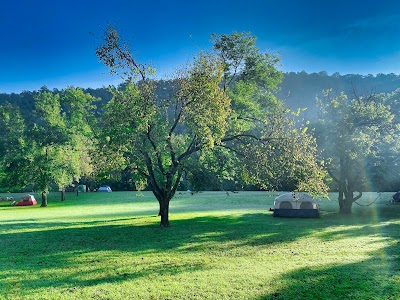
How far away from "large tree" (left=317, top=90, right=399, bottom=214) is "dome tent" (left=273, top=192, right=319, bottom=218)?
134 inches

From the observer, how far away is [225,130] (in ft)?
67.7

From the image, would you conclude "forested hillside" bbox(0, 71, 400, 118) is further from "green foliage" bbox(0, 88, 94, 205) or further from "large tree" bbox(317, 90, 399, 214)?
"large tree" bbox(317, 90, 399, 214)

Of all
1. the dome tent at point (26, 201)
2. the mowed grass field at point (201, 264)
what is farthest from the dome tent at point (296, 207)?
the dome tent at point (26, 201)

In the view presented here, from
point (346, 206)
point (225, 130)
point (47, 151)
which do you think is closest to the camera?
point (225, 130)

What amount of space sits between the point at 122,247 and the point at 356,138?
1977 centimetres

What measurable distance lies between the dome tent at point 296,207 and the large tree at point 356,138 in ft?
11.2

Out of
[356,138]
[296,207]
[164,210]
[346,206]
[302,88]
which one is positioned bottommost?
[346,206]

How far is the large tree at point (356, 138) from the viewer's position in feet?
92.9

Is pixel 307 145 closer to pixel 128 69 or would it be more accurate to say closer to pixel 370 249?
pixel 370 249

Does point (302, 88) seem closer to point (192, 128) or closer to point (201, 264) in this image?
point (192, 128)

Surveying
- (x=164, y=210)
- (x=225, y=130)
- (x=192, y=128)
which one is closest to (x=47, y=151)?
(x=164, y=210)

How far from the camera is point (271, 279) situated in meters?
10.3

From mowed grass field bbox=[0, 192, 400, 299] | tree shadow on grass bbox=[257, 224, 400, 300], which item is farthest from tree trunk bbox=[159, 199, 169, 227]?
tree shadow on grass bbox=[257, 224, 400, 300]

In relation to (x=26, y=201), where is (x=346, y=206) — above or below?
below
